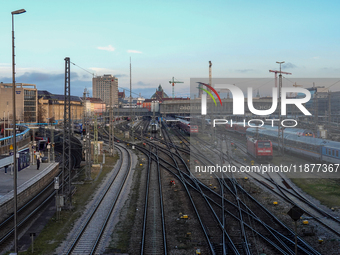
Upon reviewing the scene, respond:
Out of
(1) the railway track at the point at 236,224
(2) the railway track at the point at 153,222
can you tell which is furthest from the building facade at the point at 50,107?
(1) the railway track at the point at 236,224

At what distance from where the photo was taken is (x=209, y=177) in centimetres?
2370

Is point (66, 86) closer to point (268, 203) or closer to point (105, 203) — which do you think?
point (105, 203)

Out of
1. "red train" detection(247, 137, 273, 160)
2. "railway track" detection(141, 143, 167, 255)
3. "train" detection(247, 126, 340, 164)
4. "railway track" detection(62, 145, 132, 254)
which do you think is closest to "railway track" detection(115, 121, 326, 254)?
"railway track" detection(141, 143, 167, 255)

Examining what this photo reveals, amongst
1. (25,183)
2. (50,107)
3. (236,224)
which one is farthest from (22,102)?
(236,224)

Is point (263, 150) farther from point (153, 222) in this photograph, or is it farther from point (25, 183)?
point (25, 183)

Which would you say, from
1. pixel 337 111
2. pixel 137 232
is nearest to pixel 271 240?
pixel 137 232

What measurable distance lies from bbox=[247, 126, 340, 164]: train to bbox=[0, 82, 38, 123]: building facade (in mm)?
61166

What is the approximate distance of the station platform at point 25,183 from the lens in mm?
15695

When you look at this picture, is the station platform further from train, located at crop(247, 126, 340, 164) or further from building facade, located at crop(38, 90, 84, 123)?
building facade, located at crop(38, 90, 84, 123)

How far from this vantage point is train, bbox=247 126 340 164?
24.4m

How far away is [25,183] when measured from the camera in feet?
64.3

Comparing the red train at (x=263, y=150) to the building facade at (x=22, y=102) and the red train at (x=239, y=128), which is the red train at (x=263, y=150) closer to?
the red train at (x=239, y=128)

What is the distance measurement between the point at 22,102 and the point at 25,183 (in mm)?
66403

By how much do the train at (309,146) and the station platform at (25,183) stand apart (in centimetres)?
1917
